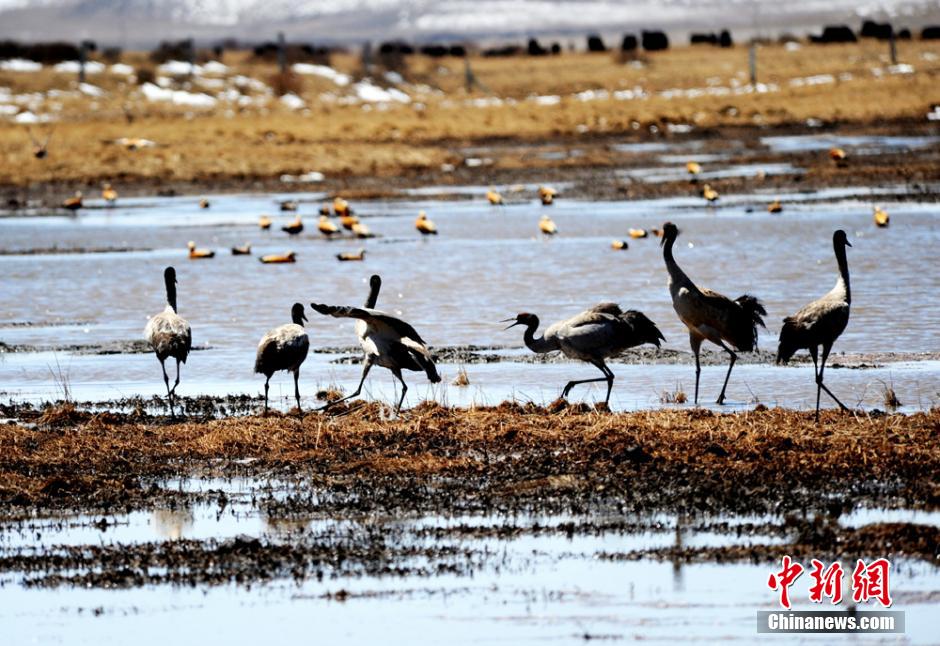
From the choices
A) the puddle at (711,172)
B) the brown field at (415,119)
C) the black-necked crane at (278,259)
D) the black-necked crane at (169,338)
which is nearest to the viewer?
the black-necked crane at (169,338)

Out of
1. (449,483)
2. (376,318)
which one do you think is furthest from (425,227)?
Result: (449,483)

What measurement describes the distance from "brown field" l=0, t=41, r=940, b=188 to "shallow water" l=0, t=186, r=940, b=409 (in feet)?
28.2

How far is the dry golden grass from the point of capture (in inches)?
409

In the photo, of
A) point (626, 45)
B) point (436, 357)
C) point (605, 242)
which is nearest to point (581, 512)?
point (436, 357)

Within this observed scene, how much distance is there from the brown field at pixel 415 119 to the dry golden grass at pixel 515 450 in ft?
106

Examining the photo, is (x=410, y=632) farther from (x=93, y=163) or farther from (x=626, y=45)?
(x=626, y=45)

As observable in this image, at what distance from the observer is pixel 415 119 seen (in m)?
60.1

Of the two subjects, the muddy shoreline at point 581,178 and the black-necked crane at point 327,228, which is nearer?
the black-necked crane at point 327,228

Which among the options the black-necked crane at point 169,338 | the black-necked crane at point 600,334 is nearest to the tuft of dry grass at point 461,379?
the black-necked crane at point 600,334

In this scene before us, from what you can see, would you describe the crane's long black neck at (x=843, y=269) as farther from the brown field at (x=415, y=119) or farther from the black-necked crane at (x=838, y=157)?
Result: the brown field at (x=415, y=119)

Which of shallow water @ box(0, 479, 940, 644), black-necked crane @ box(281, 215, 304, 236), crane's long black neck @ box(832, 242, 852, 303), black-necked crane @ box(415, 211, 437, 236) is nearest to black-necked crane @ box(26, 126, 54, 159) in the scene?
black-necked crane @ box(281, 215, 304, 236)

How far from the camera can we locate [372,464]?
11.0 metres

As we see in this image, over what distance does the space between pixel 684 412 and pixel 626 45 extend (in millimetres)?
102315

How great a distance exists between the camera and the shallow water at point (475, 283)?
15352mm
